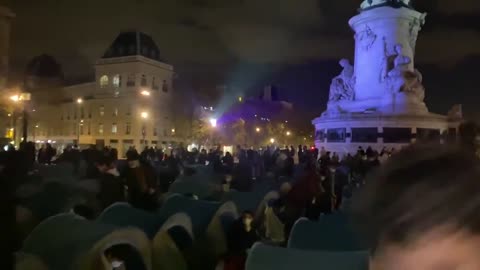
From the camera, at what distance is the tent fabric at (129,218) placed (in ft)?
20.8

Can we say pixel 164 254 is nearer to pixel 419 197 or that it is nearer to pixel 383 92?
pixel 419 197

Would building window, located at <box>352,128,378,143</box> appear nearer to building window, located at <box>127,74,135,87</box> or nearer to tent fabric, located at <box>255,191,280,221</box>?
tent fabric, located at <box>255,191,280,221</box>

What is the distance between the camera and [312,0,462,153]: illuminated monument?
115ft

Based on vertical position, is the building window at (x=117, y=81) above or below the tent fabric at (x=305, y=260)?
above

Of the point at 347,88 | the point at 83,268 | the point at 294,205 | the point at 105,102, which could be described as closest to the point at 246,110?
the point at 105,102

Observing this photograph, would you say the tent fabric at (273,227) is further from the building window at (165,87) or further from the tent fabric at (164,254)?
the building window at (165,87)

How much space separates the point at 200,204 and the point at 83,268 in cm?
342

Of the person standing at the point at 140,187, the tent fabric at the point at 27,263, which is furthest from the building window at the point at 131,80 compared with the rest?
the tent fabric at the point at 27,263

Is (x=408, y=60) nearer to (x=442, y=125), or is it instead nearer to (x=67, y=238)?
(x=442, y=125)

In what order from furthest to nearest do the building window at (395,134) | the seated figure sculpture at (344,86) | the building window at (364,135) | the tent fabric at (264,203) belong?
1. the seated figure sculpture at (344,86)
2. the building window at (364,135)
3. the building window at (395,134)
4. the tent fabric at (264,203)

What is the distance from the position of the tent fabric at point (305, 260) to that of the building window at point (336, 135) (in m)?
32.9

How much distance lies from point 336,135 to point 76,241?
3317cm

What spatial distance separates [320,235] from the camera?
5930 millimetres

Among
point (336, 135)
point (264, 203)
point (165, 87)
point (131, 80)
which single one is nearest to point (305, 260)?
point (264, 203)
